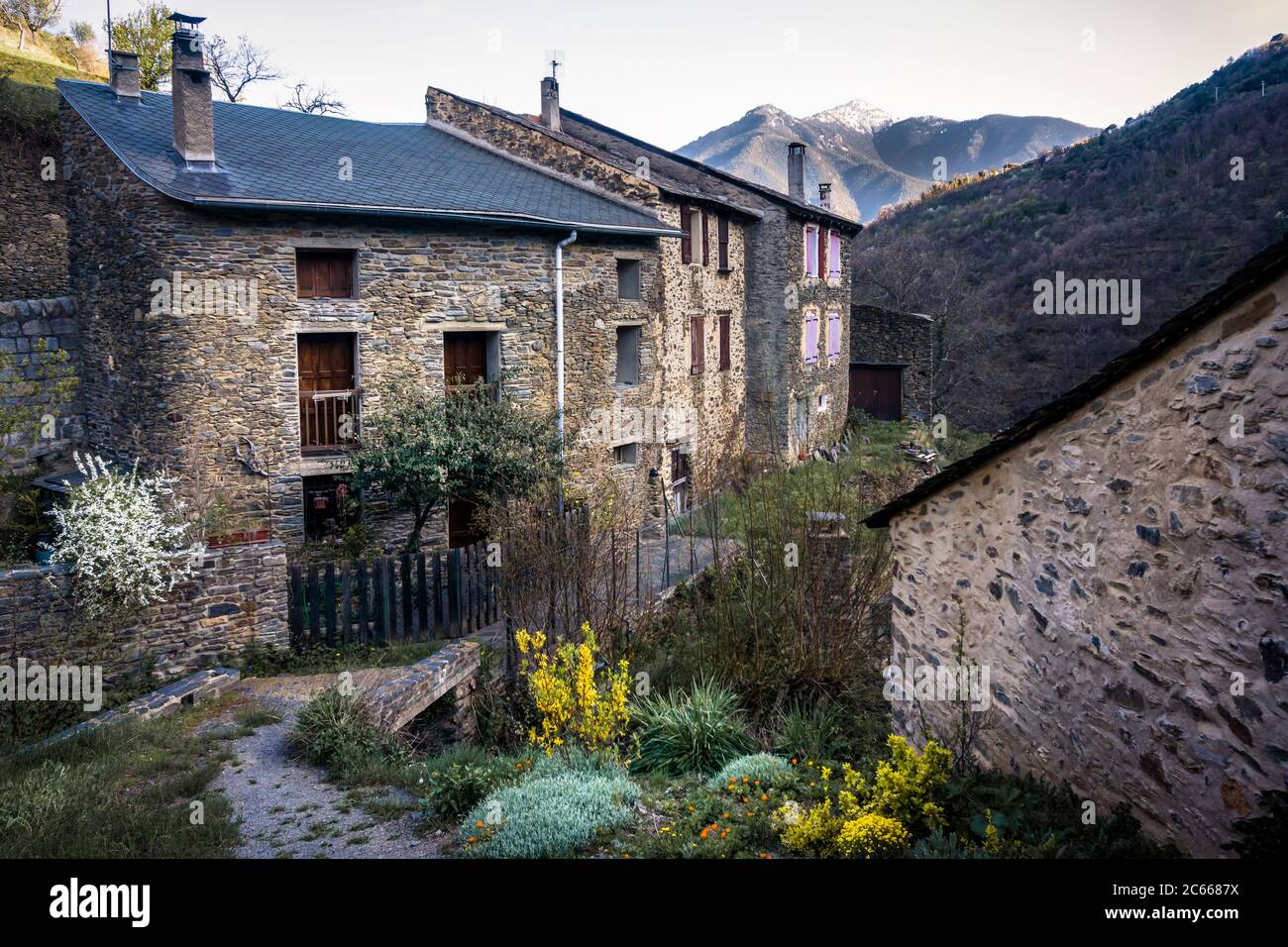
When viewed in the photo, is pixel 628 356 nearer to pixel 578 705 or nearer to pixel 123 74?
pixel 123 74

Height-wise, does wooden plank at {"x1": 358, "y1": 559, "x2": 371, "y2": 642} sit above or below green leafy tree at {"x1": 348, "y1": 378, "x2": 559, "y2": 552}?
below

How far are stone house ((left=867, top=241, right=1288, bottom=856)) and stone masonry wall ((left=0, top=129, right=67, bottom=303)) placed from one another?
19.9 m

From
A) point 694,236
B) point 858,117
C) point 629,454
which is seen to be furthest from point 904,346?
point 858,117

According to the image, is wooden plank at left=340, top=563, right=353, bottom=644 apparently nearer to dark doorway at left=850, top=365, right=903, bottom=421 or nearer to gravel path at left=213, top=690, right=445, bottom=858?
gravel path at left=213, top=690, right=445, bottom=858

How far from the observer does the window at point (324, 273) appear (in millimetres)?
13547

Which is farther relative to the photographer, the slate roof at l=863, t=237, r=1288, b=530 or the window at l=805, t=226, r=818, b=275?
the window at l=805, t=226, r=818, b=275

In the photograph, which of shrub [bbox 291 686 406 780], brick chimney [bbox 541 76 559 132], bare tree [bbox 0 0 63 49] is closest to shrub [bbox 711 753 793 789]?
shrub [bbox 291 686 406 780]

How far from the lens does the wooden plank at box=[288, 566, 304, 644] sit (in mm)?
10698

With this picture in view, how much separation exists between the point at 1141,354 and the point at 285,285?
11720 mm

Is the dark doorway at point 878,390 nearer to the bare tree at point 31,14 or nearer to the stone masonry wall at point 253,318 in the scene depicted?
the stone masonry wall at point 253,318

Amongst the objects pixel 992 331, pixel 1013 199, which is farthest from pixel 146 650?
pixel 1013 199
